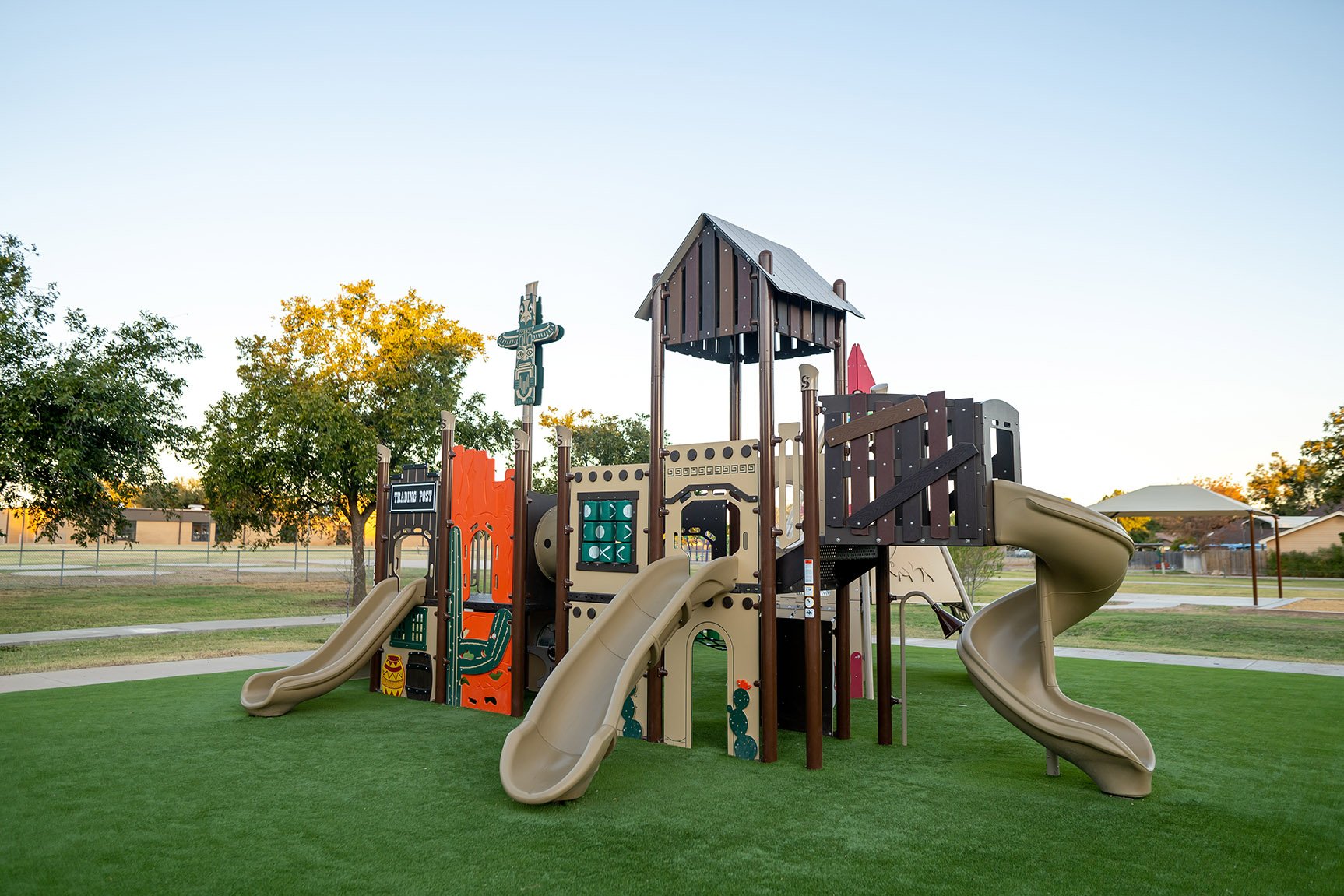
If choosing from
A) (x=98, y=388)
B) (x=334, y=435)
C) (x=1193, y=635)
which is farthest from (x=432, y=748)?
Result: (x=1193, y=635)

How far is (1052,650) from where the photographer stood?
6652 millimetres

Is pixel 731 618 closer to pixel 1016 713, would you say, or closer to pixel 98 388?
pixel 1016 713

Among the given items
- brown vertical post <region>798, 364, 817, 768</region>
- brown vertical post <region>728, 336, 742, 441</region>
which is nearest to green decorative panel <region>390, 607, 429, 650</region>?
brown vertical post <region>728, 336, 742, 441</region>

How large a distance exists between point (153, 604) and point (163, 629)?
249 inches

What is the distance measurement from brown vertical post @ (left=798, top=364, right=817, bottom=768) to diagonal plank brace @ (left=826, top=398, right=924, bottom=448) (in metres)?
0.21

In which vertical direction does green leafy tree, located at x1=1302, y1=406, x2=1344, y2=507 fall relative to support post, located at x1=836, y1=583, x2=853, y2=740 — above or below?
above

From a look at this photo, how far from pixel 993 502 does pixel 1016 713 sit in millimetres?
1646

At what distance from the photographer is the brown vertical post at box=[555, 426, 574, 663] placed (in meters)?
9.18

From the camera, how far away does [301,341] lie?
885 inches

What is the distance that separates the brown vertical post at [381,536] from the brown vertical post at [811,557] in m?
6.11

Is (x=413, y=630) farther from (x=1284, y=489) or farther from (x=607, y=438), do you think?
(x=1284, y=489)

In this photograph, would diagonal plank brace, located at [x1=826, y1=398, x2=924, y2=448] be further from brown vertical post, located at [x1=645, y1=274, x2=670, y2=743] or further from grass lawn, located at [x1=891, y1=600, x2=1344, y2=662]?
grass lawn, located at [x1=891, y1=600, x2=1344, y2=662]

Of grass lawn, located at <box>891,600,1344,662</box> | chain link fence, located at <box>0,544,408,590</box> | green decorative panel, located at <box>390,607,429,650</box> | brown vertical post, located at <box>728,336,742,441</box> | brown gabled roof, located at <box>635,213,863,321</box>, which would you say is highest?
brown gabled roof, located at <box>635,213,863,321</box>

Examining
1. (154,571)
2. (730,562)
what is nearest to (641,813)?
(730,562)
